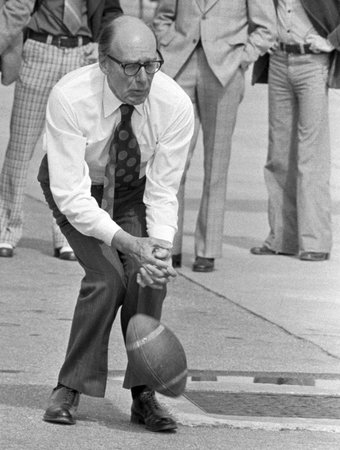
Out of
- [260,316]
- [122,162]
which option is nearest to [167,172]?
[122,162]

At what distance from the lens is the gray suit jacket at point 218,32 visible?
949 centimetres

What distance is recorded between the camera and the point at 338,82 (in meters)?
10.2

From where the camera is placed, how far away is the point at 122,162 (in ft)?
20.0

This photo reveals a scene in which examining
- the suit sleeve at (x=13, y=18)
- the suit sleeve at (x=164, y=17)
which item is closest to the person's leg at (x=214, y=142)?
the suit sleeve at (x=164, y=17)

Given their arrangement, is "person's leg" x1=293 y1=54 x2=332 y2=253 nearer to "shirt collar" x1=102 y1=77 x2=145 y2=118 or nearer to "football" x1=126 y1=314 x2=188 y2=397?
"shirt collar" x1=102 y1=77 x2=145 y2=118

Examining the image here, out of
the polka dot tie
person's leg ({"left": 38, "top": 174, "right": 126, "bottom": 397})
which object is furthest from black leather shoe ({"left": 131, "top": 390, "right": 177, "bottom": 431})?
the polka dot tie

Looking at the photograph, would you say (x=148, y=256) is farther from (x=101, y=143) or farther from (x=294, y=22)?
(x=294, y=22)

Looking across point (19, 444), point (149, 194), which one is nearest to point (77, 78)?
point (149, 194)

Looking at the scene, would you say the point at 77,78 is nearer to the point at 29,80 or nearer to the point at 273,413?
the point at 273,413

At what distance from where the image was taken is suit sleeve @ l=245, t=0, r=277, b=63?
31.3 feet

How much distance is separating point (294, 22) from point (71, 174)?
14.8ft

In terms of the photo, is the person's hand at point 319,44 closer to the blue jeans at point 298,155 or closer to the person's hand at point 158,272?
the blue jeans at point 298,155

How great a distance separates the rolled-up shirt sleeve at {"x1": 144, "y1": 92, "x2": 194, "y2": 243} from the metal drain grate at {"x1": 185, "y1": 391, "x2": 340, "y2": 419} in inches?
31.6

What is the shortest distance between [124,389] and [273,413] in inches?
26.6
